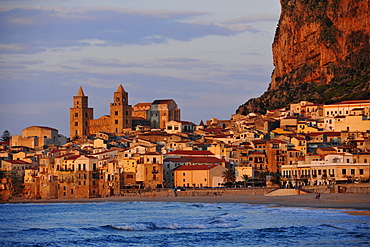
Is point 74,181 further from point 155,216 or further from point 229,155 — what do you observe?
point 155,216

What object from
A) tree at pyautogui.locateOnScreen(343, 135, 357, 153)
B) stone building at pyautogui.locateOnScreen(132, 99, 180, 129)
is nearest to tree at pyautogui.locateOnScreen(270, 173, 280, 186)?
tree at pyautogui.locateOnScreen(343, 135, 357, 153)

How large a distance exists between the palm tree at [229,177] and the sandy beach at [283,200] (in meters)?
6.51

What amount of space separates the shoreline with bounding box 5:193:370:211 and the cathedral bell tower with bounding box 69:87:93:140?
217ft

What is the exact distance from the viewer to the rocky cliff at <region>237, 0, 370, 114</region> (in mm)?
151500

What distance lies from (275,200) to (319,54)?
3635 inches

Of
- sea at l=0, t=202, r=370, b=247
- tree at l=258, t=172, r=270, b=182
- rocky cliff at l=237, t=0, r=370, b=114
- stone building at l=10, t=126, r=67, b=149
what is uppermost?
rocky cliff at l=237, t=0, r=370, b=114

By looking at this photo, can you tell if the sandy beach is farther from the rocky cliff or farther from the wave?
the rocky cliff

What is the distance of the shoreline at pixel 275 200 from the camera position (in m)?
64.9

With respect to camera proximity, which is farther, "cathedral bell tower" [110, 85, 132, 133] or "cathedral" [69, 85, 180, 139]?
"cathedral" [69, 85, 180, 139]

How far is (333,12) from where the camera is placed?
16000cm

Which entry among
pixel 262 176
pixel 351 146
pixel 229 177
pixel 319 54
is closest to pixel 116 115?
pixel 319 54

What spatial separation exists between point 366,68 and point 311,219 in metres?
99.9

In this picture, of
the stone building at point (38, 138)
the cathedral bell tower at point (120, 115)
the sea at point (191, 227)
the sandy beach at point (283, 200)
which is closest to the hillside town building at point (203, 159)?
the sandy beach at point (283, 200)

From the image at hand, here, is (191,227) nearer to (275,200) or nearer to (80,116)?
(275,200)
